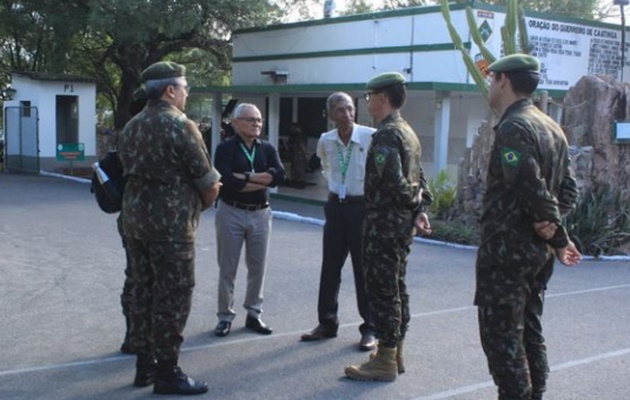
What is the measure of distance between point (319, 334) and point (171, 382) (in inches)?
62.0

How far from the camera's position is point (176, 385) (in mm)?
4488

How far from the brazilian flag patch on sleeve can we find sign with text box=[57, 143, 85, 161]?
20.2 m

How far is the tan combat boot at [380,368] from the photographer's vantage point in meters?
4.84

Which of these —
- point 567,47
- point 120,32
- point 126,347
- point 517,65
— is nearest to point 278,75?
point 120,32

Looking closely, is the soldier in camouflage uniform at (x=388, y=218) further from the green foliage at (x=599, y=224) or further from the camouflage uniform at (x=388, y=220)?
the green foliage at (x=599, y=224)

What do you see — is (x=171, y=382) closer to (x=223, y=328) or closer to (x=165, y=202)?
(x=165, y=202)

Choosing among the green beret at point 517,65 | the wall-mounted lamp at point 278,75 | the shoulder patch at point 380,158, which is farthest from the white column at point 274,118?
the green beret at point 517,65

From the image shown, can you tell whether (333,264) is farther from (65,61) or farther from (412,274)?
(65,61)

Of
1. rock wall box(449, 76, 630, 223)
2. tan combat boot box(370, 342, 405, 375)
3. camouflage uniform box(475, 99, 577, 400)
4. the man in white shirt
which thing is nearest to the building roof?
rock wall box(449, 76, 630, 223)

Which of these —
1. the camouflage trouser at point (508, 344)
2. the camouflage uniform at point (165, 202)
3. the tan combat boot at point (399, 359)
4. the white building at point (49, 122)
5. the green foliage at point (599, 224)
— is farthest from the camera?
the white building at point (49, 122)

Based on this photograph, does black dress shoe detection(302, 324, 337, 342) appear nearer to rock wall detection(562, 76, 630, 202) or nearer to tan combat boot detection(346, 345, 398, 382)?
tan combat boot detection(346, 345, 398, 382)

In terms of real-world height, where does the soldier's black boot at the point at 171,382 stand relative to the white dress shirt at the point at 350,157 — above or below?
below

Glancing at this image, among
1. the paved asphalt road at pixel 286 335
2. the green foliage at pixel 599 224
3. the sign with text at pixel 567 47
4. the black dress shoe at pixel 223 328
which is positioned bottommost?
the paved asphalt road at pixel 286 335

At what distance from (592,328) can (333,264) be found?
2.41 m
